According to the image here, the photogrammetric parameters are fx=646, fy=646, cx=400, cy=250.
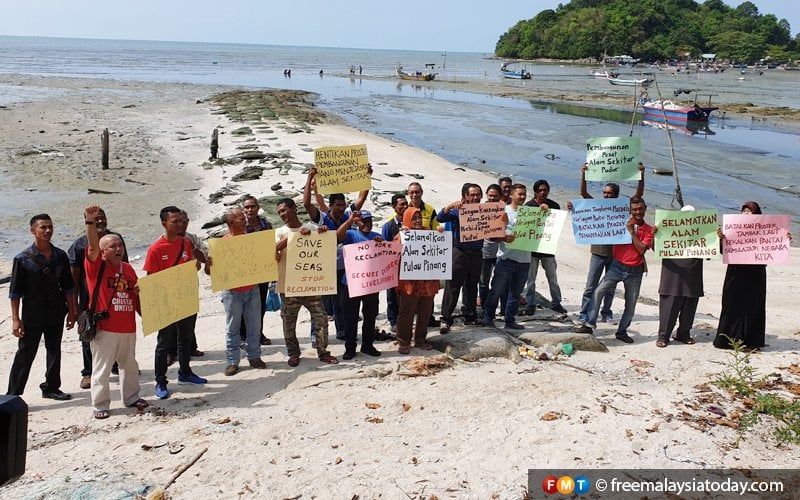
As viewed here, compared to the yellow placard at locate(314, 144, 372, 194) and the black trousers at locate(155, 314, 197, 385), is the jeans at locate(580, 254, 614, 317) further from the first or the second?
the black trousers at locate(155, 314, 197, 385)

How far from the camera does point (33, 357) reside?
6.81 meters

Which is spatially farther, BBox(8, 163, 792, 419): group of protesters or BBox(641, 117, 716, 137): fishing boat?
BBox(641, 117, 716, 137): fishing boat

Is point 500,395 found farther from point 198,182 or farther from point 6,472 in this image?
point 198,182

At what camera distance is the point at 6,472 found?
203cm

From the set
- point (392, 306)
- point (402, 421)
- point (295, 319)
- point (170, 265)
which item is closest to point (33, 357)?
point (170, 265)

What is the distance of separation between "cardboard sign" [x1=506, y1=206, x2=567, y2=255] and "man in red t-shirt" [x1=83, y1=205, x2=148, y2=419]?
15.9 feet

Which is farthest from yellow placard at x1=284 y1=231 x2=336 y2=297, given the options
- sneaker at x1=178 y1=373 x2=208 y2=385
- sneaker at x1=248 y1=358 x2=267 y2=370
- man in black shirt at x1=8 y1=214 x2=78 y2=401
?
man in black shirt at x1=8 y1=214 x2=78 y2=401

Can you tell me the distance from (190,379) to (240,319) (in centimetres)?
85

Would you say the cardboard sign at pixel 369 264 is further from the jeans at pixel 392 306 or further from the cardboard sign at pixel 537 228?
the cardboard sign at pixel 537 228

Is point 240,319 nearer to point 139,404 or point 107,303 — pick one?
point 139,404

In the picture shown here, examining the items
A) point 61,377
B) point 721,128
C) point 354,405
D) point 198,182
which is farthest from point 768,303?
point 721,128

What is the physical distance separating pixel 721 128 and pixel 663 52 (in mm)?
96488

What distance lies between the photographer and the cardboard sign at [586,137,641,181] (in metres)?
9.30

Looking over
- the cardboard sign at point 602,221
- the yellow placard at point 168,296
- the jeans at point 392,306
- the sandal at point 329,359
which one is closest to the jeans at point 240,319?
the yellow placard at point 168,296
